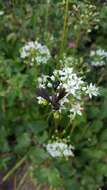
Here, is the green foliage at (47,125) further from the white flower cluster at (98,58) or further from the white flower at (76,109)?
the white flower at (76,109)

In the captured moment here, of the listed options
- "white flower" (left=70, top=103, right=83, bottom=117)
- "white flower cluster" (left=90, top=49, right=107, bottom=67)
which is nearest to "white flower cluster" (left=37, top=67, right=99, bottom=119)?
"white flower" (left=70, top=103, right=83, bottom=117)

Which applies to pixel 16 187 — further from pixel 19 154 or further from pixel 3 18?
pixel 3 18

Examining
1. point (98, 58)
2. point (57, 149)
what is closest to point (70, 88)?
point (57, 149)

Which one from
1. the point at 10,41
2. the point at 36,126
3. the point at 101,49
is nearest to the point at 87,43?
the point at 101,49

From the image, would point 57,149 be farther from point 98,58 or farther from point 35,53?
point 98,58

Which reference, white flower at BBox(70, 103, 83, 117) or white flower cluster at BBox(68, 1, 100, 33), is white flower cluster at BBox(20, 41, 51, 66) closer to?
white flower cluster at BBox(68, 1, 100, 33)

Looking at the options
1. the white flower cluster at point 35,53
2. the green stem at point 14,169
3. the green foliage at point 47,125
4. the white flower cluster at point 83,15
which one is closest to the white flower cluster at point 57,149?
the green foliage at point 47,125
